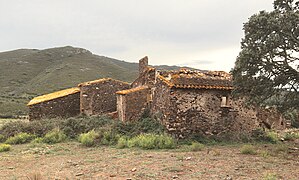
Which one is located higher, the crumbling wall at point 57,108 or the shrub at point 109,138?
the crumbling wall at point 57,108

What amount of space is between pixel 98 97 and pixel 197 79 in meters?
7.55

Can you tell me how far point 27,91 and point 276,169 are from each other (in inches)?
1648

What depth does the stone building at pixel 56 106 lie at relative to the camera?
56.7 ft

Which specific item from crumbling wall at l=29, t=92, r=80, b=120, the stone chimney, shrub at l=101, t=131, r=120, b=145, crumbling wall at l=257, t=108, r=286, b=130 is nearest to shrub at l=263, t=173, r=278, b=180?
shrub at l=101, t=131, r=120, b=145

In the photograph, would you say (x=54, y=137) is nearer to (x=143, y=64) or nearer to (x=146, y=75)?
(x=146, y=75)

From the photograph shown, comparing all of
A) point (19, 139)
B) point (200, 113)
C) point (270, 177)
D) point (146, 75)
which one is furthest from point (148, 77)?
point (270, 177)

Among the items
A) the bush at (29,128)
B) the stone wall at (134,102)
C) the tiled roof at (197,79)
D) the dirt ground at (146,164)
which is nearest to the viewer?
the dirt ground at (146,164)

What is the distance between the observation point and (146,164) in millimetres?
Result: 8516

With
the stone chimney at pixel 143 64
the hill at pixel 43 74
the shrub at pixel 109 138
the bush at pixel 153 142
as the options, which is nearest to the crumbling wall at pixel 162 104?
the bush at pixel 153 142

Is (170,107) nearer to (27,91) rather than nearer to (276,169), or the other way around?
(276,169)

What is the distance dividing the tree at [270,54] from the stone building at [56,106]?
1140 cm

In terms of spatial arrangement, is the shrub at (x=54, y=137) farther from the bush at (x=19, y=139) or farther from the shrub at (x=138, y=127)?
the shrub at (x=138, y=127)

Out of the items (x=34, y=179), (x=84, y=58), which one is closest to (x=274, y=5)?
(x=34, y=179)

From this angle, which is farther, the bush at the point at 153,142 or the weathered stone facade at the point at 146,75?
the weathered stone facade at the point at 146,75
